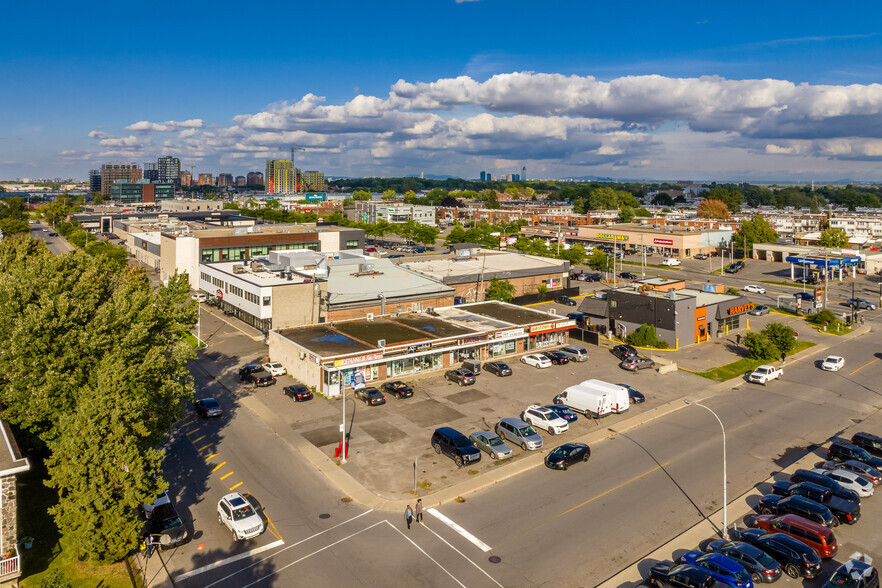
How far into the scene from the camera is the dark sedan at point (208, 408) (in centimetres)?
3584

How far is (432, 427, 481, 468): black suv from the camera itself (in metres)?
29.8

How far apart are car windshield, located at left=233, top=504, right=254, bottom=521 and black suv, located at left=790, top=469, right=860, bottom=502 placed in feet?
81.1

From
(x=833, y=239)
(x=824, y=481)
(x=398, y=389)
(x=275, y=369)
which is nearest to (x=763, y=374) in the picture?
(x=824, y=481)

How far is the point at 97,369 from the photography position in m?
25.8

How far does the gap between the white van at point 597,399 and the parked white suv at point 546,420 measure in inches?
99.0

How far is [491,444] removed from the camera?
3111cm

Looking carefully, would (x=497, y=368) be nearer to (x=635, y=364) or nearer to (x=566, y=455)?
(x=635, y=364)

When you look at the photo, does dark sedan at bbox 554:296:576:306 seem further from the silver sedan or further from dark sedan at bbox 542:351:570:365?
the silver sedan

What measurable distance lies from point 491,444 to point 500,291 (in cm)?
3837

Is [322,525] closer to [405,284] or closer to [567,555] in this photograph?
[567,555]

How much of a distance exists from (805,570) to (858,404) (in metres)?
25.2

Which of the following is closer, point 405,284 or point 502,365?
point 502,365

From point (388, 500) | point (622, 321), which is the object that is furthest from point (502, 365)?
point (388, 500)

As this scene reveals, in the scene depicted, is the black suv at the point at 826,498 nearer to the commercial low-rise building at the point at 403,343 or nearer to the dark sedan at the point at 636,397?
the dark sedan at the point at 636,397
